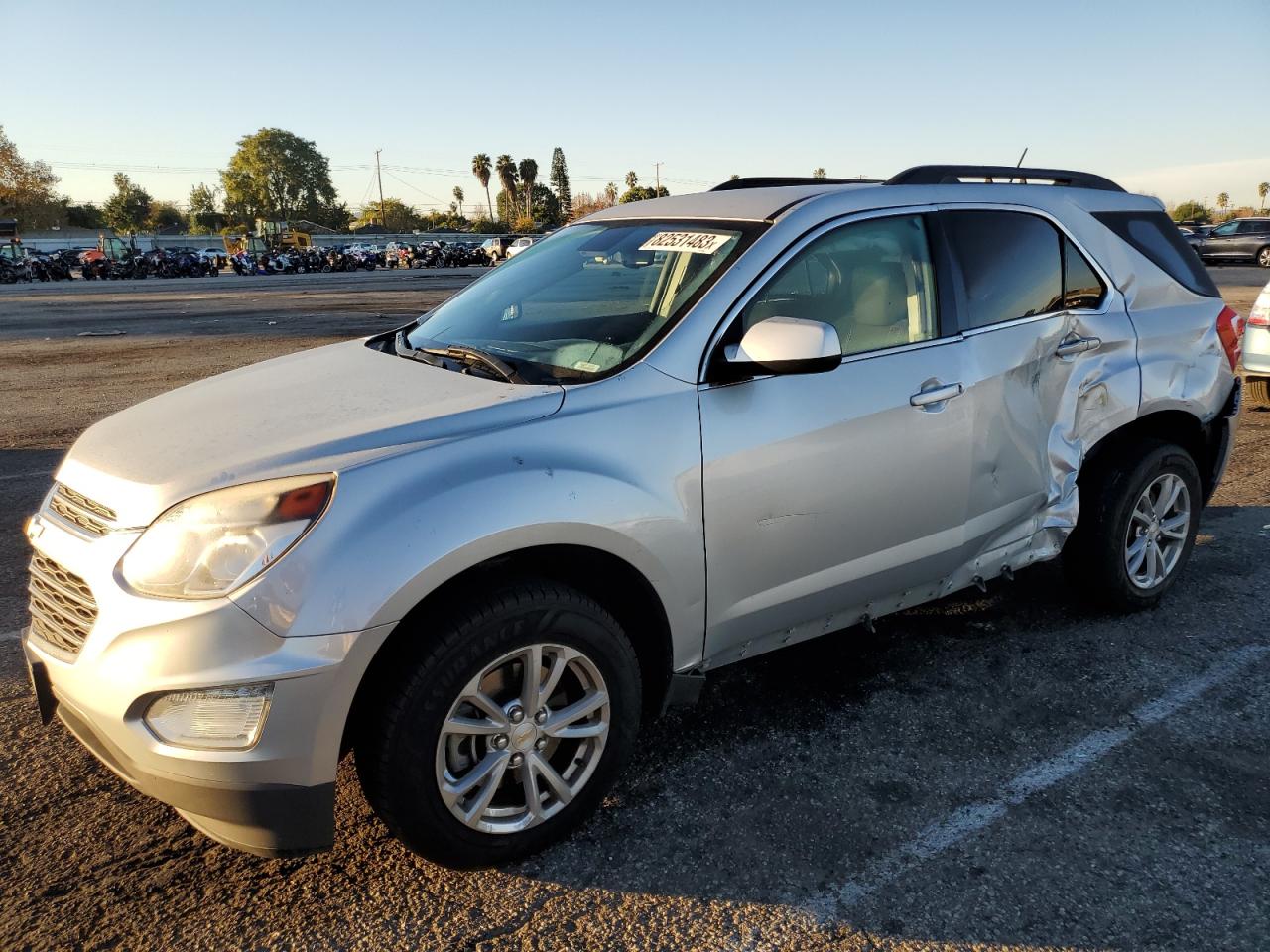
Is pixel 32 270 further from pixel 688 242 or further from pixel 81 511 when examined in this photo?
pixel 688 242

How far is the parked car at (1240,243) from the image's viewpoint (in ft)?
112

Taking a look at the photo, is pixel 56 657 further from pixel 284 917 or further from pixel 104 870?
pixel 284 917

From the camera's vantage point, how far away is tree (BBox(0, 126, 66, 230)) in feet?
340

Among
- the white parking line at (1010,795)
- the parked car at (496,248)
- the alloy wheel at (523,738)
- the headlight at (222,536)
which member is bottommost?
the white parking line at (1010,795)

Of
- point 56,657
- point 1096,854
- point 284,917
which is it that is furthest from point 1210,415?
point 56,657

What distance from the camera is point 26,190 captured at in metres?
106

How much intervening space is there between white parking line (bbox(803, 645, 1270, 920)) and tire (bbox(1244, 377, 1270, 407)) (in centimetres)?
568

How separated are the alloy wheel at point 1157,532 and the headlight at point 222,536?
3381mm

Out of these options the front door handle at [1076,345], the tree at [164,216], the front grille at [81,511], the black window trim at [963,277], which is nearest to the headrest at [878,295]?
the black window trim at [963,277]

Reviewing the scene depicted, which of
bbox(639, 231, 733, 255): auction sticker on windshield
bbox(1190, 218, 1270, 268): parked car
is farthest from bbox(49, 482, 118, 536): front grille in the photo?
bbox(1190, 218, 1270, 268): parked car

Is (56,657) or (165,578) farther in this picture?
(56,657)

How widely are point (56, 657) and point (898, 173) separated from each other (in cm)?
324

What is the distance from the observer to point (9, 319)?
21000 mm

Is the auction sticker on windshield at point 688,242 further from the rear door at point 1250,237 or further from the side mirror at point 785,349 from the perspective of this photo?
the rear door at point 1250,237
